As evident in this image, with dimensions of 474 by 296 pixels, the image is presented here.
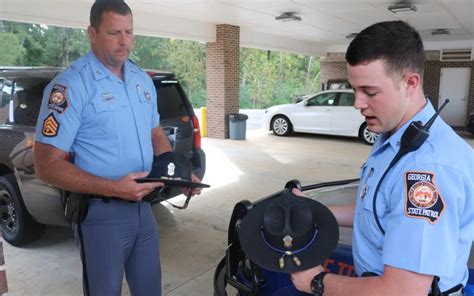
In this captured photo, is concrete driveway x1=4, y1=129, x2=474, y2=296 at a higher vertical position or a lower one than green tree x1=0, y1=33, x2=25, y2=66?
lower

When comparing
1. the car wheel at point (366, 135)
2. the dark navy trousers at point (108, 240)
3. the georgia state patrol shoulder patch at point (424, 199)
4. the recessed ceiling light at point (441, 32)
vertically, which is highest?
the recessed ceiling light at point (441, 32)

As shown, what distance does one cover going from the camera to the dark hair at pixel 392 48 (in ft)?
3.92

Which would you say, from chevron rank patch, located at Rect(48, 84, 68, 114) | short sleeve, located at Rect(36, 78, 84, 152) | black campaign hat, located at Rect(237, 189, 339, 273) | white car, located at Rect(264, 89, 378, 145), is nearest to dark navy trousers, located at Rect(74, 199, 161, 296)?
short sleeve, located at Rect(36, 78, 84, 152)

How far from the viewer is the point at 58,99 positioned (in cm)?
196

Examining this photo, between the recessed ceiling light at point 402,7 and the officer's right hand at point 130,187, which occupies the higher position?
the recessed ceiling light at point 402,7

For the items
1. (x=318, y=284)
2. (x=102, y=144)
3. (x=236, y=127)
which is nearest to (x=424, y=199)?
(x=318, y=284)

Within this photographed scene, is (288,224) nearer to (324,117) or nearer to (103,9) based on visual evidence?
(103,9)

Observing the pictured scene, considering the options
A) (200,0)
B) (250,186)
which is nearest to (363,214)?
(250,186)

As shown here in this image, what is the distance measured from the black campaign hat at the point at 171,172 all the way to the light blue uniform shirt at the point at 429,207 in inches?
39.5

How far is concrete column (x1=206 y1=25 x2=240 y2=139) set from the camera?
40.7 feet

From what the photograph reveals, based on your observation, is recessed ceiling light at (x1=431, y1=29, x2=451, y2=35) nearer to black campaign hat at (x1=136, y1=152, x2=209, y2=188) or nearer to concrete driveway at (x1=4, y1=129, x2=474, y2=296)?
concrete driveway at (x1=4, y1=129, x2=474, y2=296)

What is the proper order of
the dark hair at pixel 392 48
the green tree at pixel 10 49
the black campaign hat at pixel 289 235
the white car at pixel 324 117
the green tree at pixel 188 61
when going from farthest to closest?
the green tree at pixel 188 61
the green tree at pixel 10 49
the white car at pixel 324 117
the black campaign hat at pixel 289 235
the dark hair at pixel 392 48

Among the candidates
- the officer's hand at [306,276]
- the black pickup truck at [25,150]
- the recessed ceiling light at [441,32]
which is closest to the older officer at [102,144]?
the officer's hand at [306,276]

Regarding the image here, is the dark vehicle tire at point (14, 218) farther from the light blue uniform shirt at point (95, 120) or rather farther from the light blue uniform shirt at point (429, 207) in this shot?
the light blue uniform shirt at point (429, 207)
